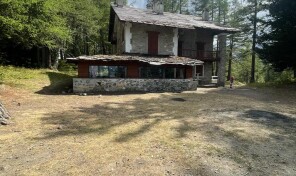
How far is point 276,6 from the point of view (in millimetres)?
22422

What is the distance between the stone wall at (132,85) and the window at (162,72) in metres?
0.90

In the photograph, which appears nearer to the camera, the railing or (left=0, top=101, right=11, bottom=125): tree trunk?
(left=0, top=101, right=11, bottom=125): tree trunk

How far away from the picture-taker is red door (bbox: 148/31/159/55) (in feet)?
80.5

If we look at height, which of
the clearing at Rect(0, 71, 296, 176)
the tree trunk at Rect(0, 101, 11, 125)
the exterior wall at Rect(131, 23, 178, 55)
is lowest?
the clearing at Rect(0, 71, 296, 176)

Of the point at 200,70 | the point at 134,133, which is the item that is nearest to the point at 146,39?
the point at 200,70

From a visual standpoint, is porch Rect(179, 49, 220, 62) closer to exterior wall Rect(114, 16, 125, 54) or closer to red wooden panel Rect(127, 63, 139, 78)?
exterior wall Rect(114, 16, 125, 54)

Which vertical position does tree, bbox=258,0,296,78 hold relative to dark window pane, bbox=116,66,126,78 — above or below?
above

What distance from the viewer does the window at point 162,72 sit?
21.5 metres

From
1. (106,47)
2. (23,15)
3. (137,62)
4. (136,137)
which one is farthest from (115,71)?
(106,47)

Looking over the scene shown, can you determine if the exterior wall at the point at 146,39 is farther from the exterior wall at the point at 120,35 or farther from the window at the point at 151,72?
the window at the point at 151,72

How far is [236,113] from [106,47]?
3622cm

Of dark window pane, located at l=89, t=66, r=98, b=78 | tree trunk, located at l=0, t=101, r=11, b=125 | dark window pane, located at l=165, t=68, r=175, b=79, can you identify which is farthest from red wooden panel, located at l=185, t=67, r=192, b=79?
tree trunk, located at l=0, t=101, r=11, b=125

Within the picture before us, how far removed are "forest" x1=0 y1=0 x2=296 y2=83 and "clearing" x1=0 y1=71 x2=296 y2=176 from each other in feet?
27.6

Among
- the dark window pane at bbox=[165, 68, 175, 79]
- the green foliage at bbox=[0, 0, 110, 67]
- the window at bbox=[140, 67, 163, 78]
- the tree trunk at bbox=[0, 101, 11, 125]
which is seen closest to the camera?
the tree trunk at bbox=[0, 101, 11, 125]
